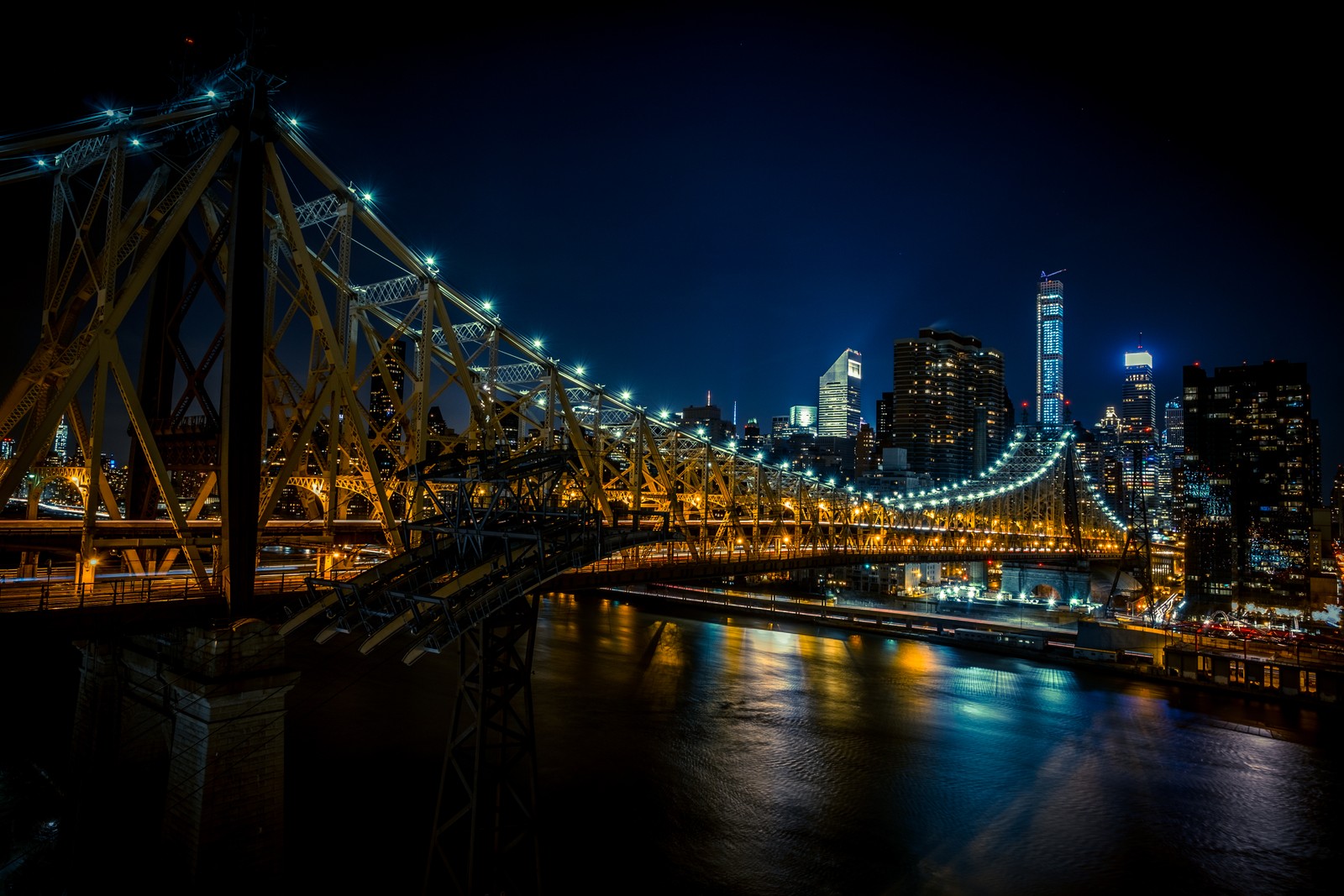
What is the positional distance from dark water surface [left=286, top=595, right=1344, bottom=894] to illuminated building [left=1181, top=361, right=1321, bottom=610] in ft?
265

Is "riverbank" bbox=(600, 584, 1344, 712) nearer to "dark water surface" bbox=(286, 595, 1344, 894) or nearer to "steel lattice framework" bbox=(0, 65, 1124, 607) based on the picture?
"dark water surface" bbox=(286, 595, 1344, 894)

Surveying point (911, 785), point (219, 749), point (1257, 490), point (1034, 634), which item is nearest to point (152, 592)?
point (219, 749)

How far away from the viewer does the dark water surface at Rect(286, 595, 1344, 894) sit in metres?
24.5

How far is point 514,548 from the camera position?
55.0ft

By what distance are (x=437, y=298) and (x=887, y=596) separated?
71.5 meters

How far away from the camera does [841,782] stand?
3194cm

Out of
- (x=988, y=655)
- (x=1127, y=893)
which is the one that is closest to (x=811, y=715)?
(x=1127, y=893)

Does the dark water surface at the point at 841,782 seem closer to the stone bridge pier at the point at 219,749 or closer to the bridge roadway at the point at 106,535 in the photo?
the stone bridge pier at the point at 219,749

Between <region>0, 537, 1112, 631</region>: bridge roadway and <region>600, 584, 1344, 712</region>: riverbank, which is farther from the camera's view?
<region>600, 584, 1344, 712</region>: riverbank

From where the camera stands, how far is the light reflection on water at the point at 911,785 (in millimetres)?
24906

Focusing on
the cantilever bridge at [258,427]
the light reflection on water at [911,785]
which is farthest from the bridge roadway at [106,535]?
the light reflection on water at [911,785]

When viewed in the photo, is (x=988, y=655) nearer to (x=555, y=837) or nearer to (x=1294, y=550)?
(x=555, y=837)

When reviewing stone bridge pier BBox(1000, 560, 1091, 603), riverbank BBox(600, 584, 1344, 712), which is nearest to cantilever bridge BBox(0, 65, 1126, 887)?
riverbank BBox(600, 584, 1344, 712)

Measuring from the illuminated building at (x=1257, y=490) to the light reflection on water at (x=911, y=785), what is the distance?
78872 mm
